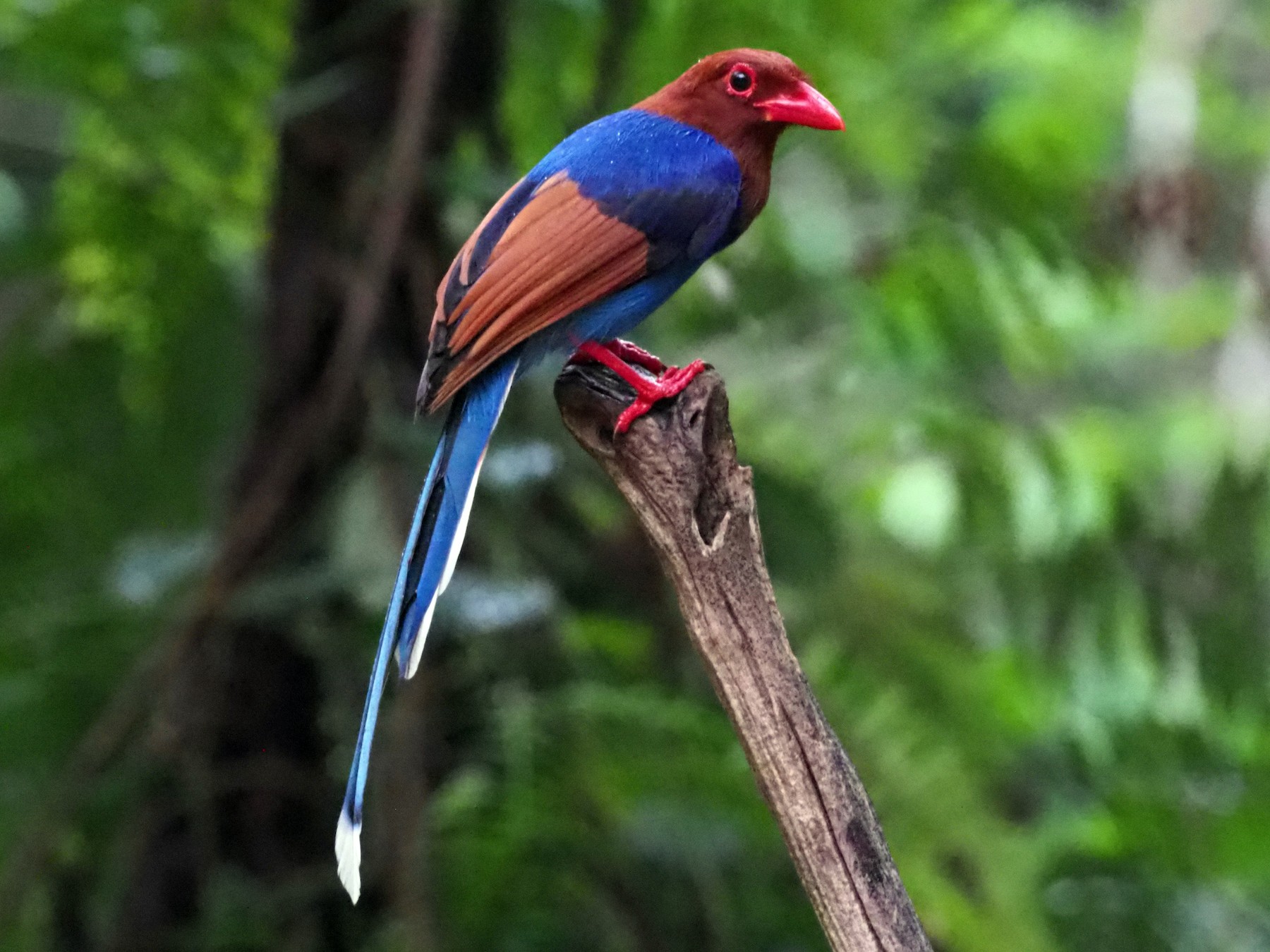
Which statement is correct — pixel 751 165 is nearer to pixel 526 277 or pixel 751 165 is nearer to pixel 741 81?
pixel 741 81

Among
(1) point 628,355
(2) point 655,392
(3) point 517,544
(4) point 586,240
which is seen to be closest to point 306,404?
(3) point 517,544

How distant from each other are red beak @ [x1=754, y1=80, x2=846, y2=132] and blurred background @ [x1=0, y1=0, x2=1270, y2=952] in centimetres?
61

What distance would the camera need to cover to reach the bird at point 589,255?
3.84ft

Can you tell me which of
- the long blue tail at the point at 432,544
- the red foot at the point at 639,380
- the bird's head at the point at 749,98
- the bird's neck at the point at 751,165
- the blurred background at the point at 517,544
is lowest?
the blurred background at the point at 517,544

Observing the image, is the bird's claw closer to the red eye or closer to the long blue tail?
the long blue tail

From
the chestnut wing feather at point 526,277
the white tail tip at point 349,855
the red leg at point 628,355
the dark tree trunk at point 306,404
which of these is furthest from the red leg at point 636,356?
the dark tree trunk at point 306,404

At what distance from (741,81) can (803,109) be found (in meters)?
0.07

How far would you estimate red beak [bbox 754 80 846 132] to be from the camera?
1251 mm

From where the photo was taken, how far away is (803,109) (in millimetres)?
1266

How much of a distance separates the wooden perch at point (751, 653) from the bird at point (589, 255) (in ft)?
0.12

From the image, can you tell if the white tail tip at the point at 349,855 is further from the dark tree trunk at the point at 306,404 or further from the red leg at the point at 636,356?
the dark tree trunk at the point at 306,404

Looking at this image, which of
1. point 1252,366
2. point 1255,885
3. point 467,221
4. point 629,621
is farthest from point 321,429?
point 1252,366

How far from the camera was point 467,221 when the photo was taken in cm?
227

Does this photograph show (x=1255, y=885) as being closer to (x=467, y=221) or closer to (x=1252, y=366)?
(x=467, y=221)
